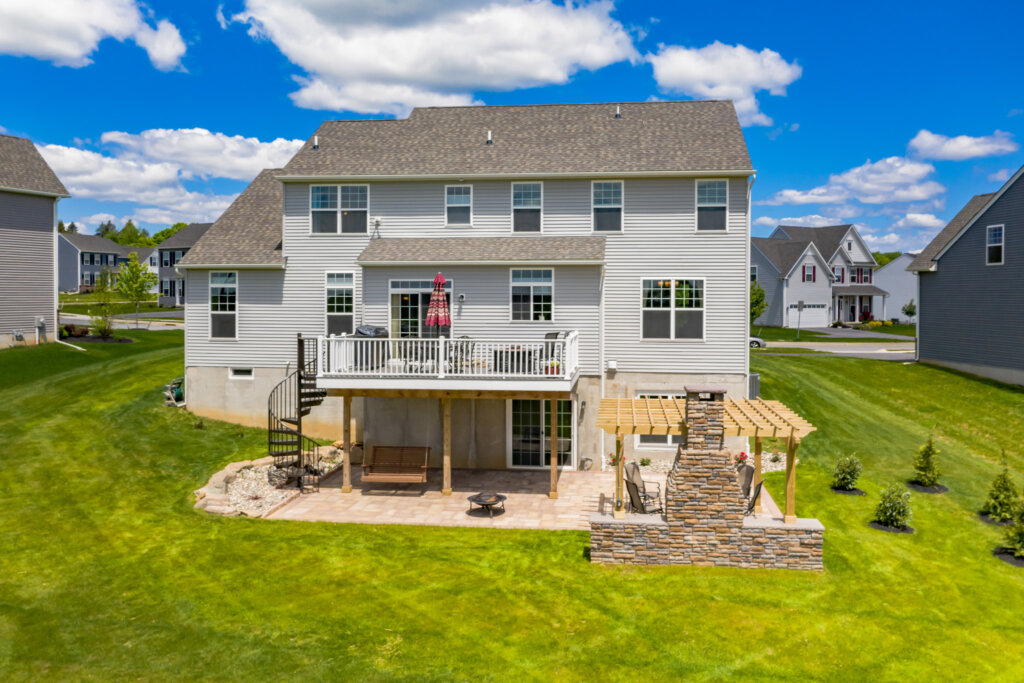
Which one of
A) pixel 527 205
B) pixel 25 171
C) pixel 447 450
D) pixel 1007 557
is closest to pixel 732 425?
pixel 1007 557

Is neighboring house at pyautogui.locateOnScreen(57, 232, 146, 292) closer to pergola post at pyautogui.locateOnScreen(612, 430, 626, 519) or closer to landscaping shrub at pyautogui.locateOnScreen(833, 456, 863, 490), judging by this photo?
pergola post at pyautogui.locateOnScreen(612, 430, 626, 519)

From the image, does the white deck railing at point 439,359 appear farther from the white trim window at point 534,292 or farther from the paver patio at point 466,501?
the paver patio at point 466,501

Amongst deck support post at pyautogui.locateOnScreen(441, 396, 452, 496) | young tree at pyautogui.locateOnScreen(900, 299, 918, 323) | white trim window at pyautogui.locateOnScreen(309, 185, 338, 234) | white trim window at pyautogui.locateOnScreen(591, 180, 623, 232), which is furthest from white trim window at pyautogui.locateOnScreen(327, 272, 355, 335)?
young tree at pyautogui.locateOnScreen(900, 299, 918, 323)

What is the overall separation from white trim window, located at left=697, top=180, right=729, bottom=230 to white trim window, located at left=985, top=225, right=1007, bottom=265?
53.8ft

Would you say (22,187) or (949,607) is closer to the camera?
(949,607)

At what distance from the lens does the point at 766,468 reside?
18953mm

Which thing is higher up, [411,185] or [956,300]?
[411,185]

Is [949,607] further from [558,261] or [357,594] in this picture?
[558,261]

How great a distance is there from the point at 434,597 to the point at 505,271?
10.3 m

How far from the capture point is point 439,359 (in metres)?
16.0

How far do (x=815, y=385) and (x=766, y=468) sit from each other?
9.54 m

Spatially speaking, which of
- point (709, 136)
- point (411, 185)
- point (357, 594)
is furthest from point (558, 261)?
point (357, 594)

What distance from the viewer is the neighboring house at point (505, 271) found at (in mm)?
19109

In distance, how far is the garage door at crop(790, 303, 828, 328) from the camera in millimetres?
57500
